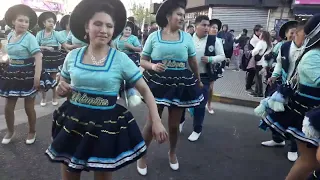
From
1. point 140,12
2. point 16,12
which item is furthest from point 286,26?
point 140,12

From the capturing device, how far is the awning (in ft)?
44.2

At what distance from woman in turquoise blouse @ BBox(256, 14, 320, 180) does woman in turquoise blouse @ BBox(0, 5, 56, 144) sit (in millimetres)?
2797

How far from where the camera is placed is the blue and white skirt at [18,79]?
3.71 m

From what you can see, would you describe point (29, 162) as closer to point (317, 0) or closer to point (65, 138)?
point (65, 138)

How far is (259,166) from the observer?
3715 mm

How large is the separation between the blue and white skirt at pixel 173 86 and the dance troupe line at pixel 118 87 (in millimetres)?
11

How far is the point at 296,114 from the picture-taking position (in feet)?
8.68

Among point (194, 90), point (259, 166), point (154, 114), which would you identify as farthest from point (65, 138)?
point (259, 166)

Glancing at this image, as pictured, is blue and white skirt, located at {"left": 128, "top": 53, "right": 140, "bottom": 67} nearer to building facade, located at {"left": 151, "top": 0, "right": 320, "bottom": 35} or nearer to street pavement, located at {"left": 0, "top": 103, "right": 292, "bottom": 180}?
street pavement, located at {"left": 0, "top": 103, "right": 292, "bottom": 180}

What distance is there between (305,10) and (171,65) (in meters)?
12.8

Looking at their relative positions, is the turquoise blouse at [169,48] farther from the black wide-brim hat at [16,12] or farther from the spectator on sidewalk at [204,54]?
the black wide-brim hat at [16,12]

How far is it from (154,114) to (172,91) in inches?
43.2

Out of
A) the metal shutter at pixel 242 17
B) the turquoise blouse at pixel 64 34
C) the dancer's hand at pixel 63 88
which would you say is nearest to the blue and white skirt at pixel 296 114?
the dancer's hand at pixel 63 88

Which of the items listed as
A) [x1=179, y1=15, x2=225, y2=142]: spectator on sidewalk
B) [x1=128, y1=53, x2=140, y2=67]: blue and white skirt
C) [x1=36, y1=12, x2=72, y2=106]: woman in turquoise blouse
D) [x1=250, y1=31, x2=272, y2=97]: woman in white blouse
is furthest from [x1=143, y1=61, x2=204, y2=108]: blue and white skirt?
[x1=250, y1=31, x2=272, y2=97]: woman in white blouse
